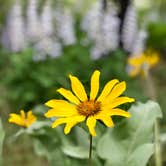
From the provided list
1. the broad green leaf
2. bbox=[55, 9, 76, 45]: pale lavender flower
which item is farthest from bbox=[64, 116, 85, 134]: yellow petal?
bbox=[55, 9, 76, 45]: pale lavender flower

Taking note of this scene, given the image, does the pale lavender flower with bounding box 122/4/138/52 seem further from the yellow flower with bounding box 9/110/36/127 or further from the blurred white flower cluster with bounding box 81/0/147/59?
the yellow flower with bounding box 9/110/36/127

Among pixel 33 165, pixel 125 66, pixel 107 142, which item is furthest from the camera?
pixel 125 66

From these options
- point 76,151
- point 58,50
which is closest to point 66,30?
point 58,50

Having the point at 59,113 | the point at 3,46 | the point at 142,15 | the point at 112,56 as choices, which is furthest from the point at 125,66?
the point at 59,113

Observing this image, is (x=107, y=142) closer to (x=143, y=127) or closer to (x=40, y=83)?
(x=143, y=127)

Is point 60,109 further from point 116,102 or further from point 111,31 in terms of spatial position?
point 111,31

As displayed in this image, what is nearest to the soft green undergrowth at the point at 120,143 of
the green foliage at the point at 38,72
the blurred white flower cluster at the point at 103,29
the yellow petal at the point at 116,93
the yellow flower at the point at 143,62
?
the yellow petal at the point at 116,93
